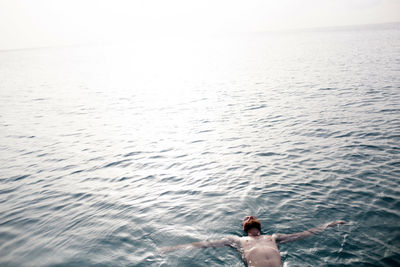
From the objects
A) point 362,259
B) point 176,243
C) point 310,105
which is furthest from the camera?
point 310,105

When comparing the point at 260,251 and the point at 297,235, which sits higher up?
the point at 260,251

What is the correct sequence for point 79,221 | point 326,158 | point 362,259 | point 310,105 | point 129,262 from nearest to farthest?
point 362,259 < point 129,262 < point 79,221 < point 326,158 < point 310,105

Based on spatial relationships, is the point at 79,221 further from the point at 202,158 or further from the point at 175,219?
the point at 202,158

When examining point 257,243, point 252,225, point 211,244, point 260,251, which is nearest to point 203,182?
point 211,244

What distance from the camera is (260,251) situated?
28.5 ft

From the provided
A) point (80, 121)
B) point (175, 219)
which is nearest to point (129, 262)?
point (175, 219)

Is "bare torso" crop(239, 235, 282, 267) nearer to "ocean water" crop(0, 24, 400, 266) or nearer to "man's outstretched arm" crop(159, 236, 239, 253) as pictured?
"man's outstretched arm" crop(159, 236, 239, 253)

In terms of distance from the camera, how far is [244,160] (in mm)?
17062

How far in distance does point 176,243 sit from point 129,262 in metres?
1.73

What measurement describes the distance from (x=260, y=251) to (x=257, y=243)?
0.49 m

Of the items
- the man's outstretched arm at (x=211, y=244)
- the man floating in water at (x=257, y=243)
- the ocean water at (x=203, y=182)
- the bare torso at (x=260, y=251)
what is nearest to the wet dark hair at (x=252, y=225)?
the man floating in water at (x=257, y=243)

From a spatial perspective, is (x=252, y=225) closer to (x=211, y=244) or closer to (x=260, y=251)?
(x=260, y=251)

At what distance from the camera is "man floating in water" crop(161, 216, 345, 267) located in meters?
8.38

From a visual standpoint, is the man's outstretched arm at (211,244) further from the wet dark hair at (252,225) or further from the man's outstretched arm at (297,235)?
the man's outstretched arm at (297,235)
